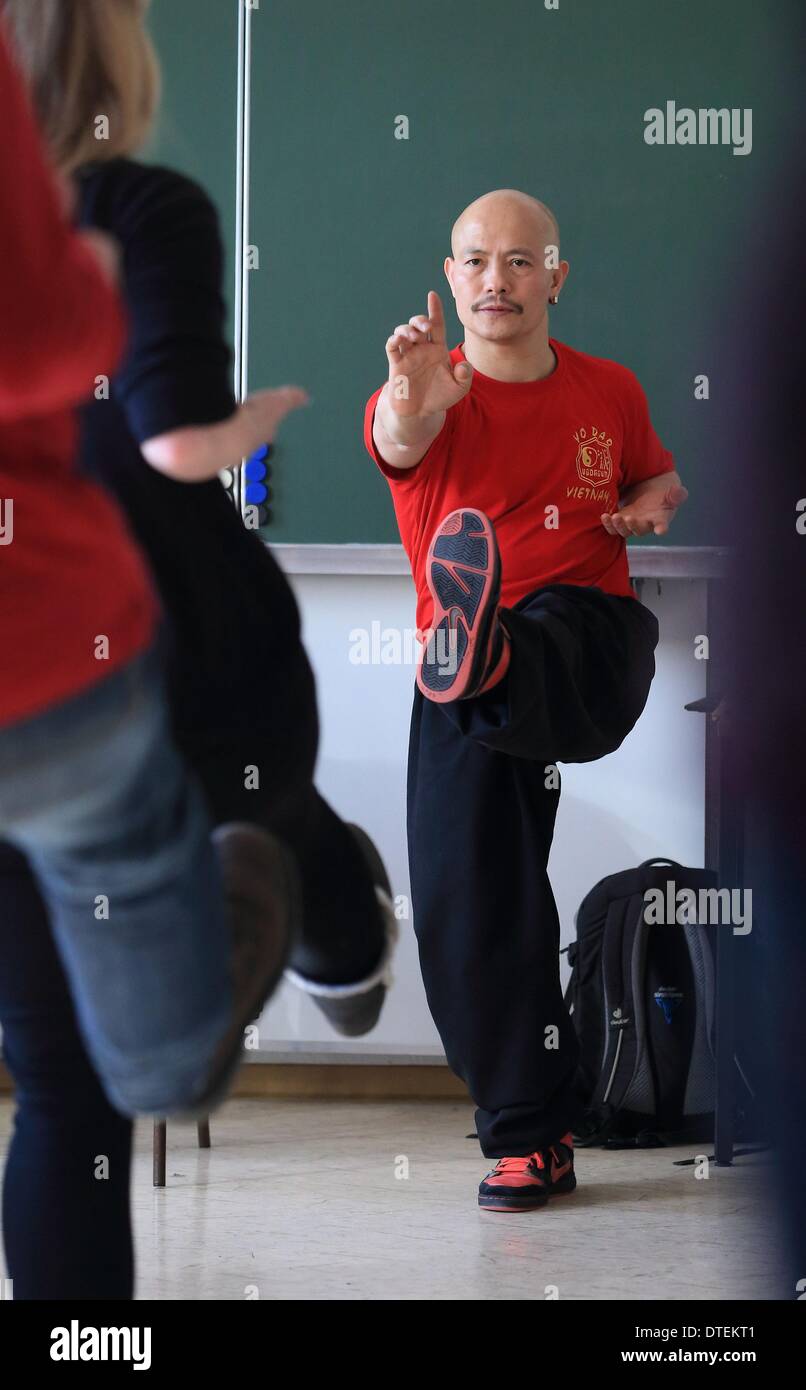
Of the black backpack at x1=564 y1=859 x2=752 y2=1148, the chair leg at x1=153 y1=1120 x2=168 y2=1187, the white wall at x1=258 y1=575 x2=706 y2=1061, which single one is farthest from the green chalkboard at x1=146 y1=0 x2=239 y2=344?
the chair leg at x1=153 y1=1120 x2=168 y2=1187

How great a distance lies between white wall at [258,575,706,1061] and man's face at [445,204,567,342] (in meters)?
0.86

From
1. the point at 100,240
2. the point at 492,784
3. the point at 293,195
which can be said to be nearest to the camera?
the point at 100,240

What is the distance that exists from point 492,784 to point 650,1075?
2.40 ft

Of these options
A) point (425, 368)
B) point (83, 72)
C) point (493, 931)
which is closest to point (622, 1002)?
point (493, 931)

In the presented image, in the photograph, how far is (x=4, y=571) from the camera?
0.75 m

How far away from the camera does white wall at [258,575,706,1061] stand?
9.06 ft

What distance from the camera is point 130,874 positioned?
0.81m

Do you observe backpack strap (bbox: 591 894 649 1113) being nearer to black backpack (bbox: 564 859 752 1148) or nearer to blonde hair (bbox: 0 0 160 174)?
black backpack (bbox: 564 859 752 1148)

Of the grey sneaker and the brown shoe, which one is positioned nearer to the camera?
the brown shoe

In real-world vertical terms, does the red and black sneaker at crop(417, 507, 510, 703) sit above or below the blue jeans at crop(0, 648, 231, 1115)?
above

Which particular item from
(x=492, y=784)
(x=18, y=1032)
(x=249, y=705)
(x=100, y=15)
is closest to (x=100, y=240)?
(x=100, y=15)

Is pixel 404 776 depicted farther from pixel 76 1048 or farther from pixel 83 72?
pixel 83 72

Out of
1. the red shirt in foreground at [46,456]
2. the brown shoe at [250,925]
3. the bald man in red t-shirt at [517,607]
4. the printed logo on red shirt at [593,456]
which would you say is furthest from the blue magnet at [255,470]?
the red shirt in foreground at [46,456]
